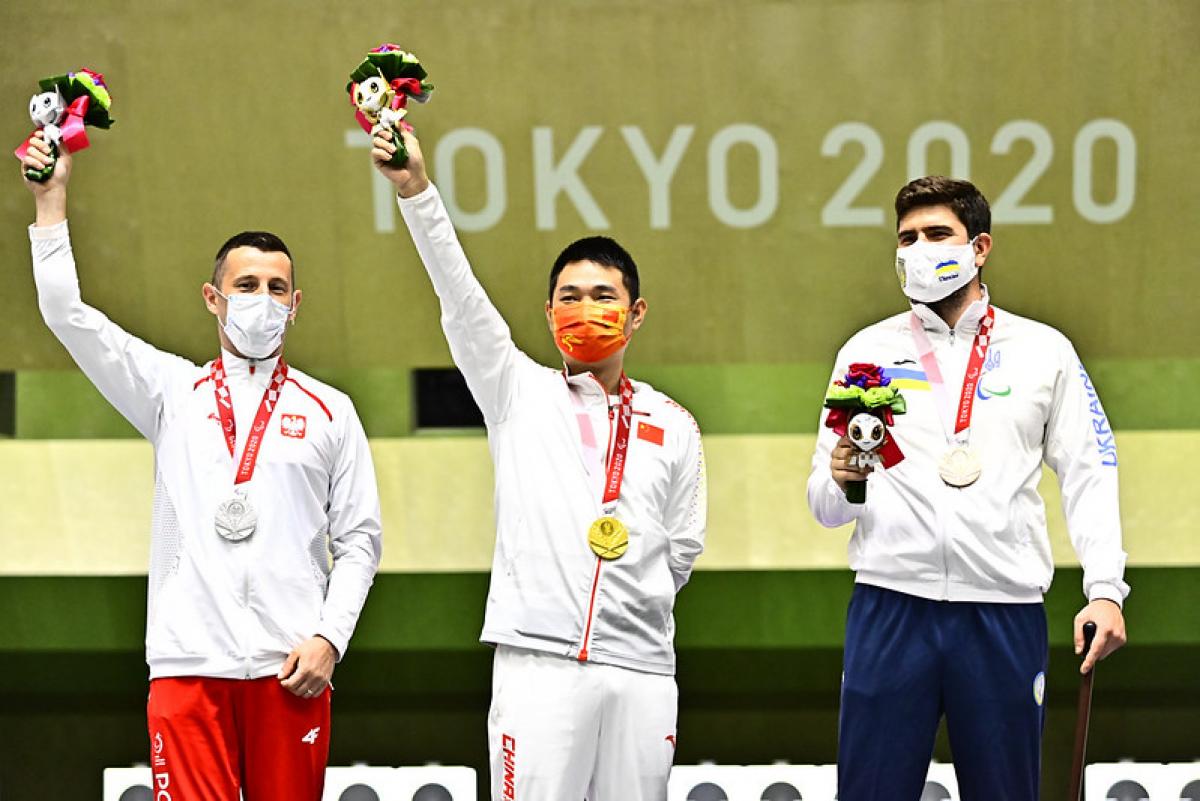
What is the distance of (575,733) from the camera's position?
3.45 metres

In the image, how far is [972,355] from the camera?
3766 millimetres

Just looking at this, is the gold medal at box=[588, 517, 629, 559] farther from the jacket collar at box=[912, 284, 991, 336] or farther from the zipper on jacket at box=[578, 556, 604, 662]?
the jacket collar at box=[912, 284, 991, 336]

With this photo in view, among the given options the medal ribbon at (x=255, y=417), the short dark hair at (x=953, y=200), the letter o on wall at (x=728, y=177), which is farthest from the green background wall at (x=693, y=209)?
the medal ribbon at (x=255, y=417)

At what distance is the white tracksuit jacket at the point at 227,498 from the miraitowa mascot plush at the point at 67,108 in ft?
0.77

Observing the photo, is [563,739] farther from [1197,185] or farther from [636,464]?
[1197,185]

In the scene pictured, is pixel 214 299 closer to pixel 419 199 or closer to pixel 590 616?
pixel 419 199

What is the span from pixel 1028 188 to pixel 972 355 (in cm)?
218

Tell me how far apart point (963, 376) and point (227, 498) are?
6.24 ft

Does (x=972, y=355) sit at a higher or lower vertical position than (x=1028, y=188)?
lower

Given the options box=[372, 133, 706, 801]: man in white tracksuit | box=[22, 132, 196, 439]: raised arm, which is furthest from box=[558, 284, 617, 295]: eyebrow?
box=[22, 132, 196, 439]: raised arm

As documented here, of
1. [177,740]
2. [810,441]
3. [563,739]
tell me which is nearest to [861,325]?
[810,441]

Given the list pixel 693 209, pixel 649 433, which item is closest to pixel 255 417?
pixel 649 433

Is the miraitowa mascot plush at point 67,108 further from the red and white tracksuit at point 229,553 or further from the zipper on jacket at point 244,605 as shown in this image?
the zipper on jacket at point 244,605

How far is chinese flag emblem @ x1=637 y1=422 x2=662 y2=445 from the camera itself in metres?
3.71
